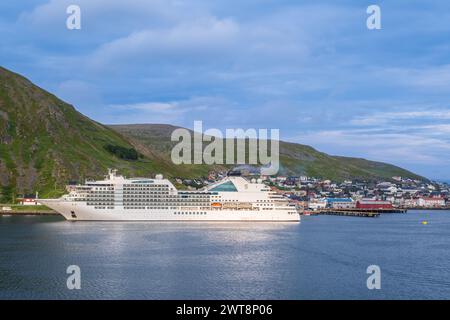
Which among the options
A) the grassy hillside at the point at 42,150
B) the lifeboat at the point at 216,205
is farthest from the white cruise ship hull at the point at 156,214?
the grassy hillside at the point at 42,150

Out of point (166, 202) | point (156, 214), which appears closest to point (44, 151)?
point (166, 202)

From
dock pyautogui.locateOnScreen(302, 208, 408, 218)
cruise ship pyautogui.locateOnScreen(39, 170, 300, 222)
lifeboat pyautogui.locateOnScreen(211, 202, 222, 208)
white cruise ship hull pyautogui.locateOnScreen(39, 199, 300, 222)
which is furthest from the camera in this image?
dock pyautogui.locateOnScreen(302, 208, 408, 218)

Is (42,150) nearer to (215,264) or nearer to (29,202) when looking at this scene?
(29,202)

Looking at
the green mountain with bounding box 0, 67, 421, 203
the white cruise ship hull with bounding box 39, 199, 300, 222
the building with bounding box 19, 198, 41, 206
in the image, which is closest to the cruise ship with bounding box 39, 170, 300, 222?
the white cruise ship hull with bounding box 39, 199, 300, 222

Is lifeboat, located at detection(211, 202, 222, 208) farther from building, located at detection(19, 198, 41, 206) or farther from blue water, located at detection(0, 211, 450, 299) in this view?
building, located at detection(19, 198, 41, 206)

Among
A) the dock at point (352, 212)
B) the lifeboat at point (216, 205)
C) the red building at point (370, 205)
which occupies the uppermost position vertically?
the lifeboat at point (216, 205)

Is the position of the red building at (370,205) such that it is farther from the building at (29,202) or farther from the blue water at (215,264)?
the blue water at (215,264)

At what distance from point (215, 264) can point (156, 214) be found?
172 feet

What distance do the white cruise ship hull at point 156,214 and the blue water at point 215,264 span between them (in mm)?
17636

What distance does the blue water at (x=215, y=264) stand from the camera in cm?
4066

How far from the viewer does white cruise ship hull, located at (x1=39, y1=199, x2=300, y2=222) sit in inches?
3954
